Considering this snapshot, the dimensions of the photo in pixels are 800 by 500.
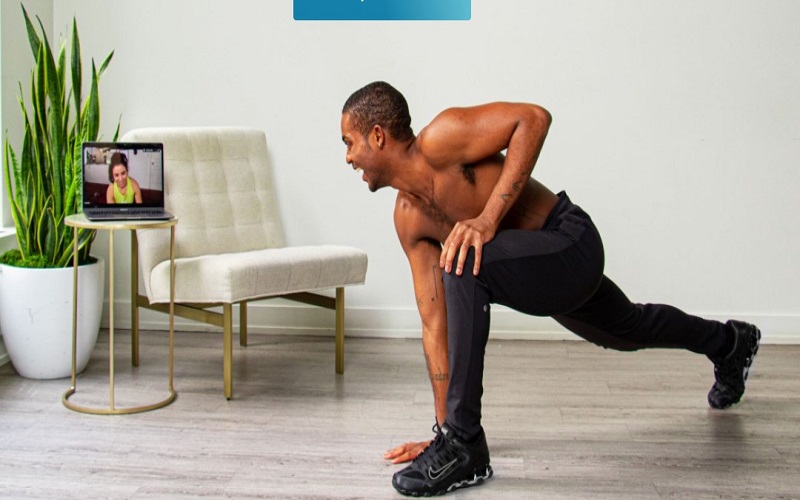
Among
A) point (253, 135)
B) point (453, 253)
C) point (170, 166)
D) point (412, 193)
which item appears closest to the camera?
point (453, 253)

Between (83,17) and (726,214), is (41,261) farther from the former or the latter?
(726,214)

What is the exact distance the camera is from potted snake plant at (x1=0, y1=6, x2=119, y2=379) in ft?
11.3

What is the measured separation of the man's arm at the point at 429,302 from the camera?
2.64 metres

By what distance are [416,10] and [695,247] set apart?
1515mm


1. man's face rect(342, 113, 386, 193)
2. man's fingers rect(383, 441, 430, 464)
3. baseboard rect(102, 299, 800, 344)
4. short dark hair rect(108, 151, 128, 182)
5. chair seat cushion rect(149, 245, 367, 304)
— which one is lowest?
baseboard rect(102, 299, 800, 344)

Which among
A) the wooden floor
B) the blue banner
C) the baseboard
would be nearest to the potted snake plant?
the wooden floor

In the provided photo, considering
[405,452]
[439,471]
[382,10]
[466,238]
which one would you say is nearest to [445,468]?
[439,471]

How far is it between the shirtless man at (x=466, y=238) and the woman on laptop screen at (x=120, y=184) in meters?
1.07

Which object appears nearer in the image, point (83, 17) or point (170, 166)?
point (170, 166)

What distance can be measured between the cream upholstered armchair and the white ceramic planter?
227mm

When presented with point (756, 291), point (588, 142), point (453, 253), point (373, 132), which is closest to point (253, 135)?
point (588, 142)

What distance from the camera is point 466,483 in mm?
2473

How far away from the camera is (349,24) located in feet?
13.7

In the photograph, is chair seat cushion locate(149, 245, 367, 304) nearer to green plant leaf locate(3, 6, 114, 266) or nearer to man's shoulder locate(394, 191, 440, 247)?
green plant leaf locate(3, 6, 114, 266)
